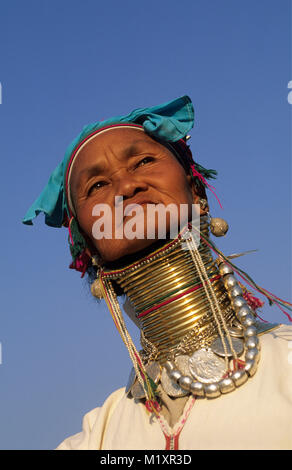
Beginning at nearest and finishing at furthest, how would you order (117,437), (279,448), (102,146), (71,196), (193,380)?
(279,448) < (193,380) < (117,437) < (102,146) < (71,196)

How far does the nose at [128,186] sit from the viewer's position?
3.32 m

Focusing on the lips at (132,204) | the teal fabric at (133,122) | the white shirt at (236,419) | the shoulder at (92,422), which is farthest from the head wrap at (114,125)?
the white shirt at (236,419)

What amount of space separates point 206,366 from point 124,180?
1202 mm

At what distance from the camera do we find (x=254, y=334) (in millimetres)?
3061

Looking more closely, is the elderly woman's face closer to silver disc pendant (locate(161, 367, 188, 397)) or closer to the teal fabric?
the teal fabric

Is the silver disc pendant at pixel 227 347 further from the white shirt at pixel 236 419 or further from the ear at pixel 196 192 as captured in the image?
the ear at pixel 196 192

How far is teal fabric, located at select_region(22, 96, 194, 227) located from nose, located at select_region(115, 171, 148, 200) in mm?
387

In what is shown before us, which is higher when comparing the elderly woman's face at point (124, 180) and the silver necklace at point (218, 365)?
the elderly woman's face at point (124, 180)

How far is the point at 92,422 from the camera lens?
3680mm

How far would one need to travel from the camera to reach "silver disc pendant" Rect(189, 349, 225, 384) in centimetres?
299

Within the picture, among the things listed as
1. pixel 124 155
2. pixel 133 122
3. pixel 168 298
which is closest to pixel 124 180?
pixel 124 155

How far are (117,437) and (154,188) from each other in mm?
1505

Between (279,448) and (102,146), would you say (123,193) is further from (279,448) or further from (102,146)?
(279,448)
